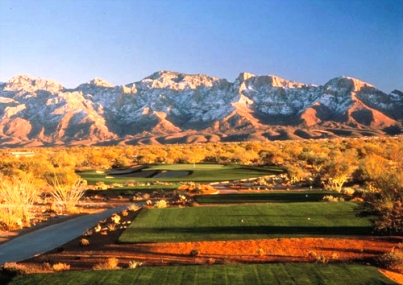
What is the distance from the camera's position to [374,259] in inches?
666

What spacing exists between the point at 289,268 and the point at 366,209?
835 cm

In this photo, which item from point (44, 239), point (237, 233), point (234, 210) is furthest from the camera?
point (234, 210)

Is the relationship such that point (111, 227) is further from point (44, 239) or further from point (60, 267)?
point (60, 267)

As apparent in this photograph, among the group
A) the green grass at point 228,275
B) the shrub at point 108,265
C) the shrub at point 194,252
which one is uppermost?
the green grass at point 228,275

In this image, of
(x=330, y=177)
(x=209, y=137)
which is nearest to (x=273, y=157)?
(x=330, y=177)

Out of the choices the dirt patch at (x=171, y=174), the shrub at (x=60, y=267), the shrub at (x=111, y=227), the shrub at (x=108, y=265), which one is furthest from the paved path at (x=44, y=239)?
the dirt patch at (x=171, y=174)

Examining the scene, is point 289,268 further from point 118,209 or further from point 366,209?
point 118,209

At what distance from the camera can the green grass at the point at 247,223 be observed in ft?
68.8

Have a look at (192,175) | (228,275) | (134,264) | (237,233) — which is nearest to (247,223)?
(237,233)

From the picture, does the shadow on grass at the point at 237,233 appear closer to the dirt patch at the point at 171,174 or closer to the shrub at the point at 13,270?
the shrub at the point at 13,270

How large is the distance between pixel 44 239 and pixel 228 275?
13084 millimetres

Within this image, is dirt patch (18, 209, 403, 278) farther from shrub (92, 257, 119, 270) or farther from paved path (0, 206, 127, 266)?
paved path (0, 206, 127, 266)

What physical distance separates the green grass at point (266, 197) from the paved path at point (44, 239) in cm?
744

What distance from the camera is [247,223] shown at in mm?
23234
